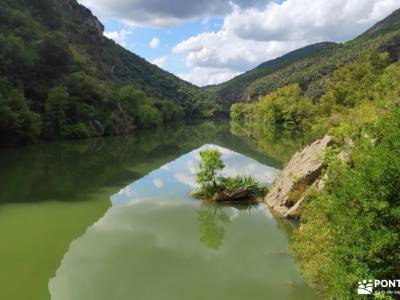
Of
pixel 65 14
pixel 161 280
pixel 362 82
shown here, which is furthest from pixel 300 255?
pixel 65 14

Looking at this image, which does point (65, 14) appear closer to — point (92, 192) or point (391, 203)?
point (92, 192)

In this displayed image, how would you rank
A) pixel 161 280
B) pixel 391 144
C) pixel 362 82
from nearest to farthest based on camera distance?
pixel 391 144 < pixel 161 280 < pixel 362 82

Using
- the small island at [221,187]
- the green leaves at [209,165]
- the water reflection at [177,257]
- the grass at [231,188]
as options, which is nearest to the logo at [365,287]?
the water reflection at [177,257]

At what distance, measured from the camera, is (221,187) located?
2872 centimetres

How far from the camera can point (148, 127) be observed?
381ft

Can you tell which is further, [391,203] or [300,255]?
[300,255]

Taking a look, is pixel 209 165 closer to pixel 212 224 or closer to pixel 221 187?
pixel 221 187

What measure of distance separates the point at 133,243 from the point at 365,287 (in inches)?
494

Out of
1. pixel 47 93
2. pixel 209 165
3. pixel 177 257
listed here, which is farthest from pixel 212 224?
pixel 47 93

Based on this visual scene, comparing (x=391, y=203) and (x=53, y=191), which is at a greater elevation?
(x=391, y=203)

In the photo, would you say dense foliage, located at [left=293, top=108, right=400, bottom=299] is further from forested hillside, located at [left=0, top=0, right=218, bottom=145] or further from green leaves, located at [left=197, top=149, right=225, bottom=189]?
forested hillside, located at [left=0, top=0, right=218, bottom=145]

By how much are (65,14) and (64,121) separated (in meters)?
74.8

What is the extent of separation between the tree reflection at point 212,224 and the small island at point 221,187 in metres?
1.31

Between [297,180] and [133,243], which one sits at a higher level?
[297,180]
